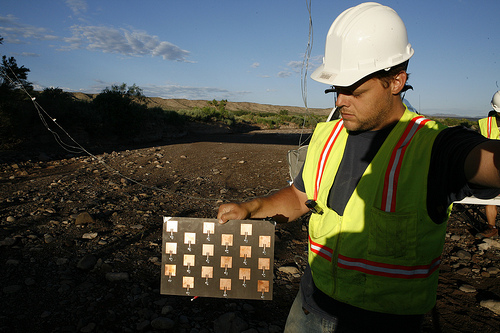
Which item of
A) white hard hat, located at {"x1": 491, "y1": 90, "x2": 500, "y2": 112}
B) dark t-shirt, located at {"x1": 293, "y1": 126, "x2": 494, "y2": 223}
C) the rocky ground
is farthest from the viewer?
white hard hat, located at {"x1": 491, "y1": 90, "x2": 500, "y2": 112}

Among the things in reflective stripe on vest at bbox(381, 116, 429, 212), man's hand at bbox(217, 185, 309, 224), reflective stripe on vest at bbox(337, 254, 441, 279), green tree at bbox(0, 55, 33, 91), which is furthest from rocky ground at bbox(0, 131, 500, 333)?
green tree at bbox(0, 55, 33, 91)

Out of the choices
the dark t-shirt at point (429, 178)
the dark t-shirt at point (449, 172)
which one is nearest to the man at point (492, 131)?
the dark t-shirt at point (429, 178)

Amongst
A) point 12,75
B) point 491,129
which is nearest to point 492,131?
point 491,129

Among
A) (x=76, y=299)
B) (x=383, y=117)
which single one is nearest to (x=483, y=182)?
(x=383, y=117)

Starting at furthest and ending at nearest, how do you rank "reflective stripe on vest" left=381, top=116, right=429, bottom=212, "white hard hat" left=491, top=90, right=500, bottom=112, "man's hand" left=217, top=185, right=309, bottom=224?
"white hard hat" left=491, top=90, right=500, bottom=112
"man's hand" left=217, top=185, right=309, bottom=224
"reflective stripe on vest" left=381, top=116, right=429, bottom=212

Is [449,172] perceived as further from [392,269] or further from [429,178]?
[392,269]

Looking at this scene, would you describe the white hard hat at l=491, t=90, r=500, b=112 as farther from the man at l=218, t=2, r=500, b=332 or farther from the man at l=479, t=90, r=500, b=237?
the man at l=218, t=2, r=500, b=332

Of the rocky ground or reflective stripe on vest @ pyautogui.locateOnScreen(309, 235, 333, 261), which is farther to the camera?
the rocky ground

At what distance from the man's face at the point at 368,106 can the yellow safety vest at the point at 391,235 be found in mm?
73

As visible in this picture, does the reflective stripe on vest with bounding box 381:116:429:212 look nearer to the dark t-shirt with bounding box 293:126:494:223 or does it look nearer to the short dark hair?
the dark t-shirt with bounding box 293:126:494:223

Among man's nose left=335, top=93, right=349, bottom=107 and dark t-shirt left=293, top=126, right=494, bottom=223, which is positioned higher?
man's nose left=335, top=93, right=349, bottom=107

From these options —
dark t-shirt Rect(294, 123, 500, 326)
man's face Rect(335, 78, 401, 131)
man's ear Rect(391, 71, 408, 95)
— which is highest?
man's ear Rect(391, 71, 408, 95)

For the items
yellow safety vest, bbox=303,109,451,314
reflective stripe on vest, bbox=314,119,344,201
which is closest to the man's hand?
reflective stripe on vest, bbox=314,119,344,201

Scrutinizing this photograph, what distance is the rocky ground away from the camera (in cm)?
293
